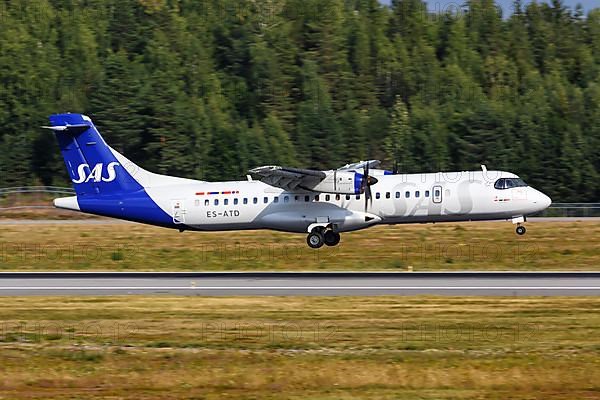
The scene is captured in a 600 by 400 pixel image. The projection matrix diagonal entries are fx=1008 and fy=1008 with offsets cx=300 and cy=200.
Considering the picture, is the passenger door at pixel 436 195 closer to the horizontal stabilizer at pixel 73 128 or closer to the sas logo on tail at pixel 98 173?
the sas logo on tail at pixel 98 173

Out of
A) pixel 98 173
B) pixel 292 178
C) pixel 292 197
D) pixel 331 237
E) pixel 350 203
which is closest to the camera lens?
pixel 292 178

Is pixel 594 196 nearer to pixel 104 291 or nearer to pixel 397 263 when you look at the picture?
pixel 397 263

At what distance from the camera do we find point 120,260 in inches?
1575

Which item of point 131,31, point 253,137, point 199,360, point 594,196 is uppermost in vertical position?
point 131,31

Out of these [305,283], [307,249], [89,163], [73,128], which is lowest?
[305,283]

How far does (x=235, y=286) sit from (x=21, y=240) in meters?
18.4

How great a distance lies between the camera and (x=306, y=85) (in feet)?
276

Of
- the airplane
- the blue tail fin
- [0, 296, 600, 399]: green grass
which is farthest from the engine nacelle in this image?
[0, 296, 600, 399]: green grass

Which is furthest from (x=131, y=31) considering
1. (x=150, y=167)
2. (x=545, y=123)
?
(x=545, y=123)

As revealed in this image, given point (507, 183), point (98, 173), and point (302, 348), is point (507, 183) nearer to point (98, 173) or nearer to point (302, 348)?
point (98, 173)

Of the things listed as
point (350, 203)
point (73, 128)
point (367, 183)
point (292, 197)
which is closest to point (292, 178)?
point (292, 197)

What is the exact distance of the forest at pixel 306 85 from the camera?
70.7 m

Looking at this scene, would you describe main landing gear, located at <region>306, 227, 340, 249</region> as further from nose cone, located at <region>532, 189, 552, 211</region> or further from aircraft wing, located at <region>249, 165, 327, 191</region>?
nose cone, located at <region>532, 189, 552, 211</region>

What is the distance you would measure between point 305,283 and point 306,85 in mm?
53788
